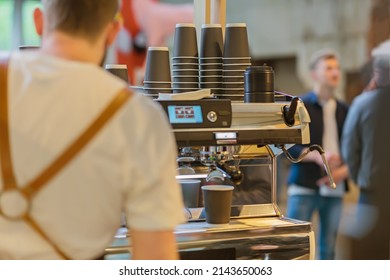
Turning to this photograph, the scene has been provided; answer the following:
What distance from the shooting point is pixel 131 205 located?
1.00m

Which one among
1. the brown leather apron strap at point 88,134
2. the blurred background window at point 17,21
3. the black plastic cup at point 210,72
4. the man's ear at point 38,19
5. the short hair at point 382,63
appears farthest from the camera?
the short hair at point 382,63

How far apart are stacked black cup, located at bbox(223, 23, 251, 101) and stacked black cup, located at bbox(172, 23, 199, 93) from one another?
75 millimetres

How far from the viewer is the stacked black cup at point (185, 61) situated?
5.72 ft

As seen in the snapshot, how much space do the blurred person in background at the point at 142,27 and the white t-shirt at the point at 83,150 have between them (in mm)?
2397

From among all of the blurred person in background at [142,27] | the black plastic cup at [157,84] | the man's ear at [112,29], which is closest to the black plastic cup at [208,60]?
the black plastic cup at [157,84]

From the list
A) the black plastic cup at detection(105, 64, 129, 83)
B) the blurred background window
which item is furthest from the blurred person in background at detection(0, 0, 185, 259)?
the blurred background window

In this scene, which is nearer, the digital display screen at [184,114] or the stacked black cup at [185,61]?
the digital display screen at [184,114]

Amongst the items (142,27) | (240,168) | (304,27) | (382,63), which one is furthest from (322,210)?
(304,27)

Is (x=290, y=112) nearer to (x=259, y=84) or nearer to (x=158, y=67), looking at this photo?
(x=259, y=84)

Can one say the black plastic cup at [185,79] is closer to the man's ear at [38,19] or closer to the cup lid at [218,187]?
the cup lid at [218,187]

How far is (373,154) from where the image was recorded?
2635 mm

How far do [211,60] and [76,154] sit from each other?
84 cm

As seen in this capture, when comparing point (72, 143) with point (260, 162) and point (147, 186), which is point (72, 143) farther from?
point (260, 162)

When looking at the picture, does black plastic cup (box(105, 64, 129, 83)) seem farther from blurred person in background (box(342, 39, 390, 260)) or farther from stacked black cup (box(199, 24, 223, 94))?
blurred person in background (box(342, 39, 390, 260))
